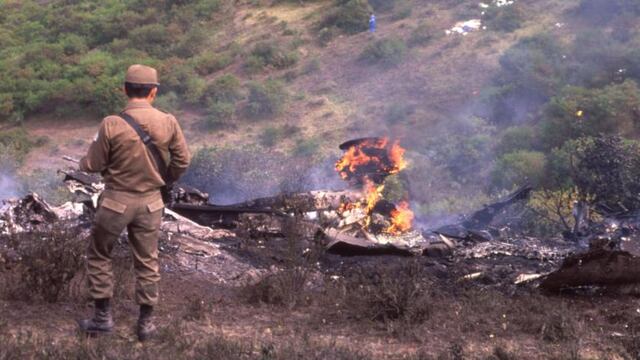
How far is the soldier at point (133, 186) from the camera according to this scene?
5242 mm

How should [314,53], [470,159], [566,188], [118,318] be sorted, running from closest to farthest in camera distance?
1. [118,318]
2. [566,188]
3. [470,159]
4. [314,53]

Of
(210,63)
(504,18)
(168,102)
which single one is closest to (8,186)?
(168,102)

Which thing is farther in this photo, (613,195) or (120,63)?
(120,63)

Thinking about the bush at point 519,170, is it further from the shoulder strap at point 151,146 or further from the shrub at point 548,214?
the shoulder strap at point 151,146

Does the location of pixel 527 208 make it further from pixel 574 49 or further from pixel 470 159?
pixel 574 49

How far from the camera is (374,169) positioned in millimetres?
11797

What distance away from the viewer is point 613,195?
1134 cm

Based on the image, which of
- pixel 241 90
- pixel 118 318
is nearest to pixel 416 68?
pixel 241 90

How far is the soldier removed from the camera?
524 cm

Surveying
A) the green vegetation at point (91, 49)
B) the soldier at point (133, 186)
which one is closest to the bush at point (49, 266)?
the soldier at point (133, 186)

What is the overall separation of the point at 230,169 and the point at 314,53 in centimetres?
1226

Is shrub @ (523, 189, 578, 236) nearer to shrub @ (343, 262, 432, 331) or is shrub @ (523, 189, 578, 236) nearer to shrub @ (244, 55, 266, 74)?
shrub @ (343, 262, 432, 331)

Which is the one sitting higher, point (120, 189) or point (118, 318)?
point (120, 189)

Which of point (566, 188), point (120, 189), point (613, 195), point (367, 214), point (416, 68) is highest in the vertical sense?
point (120, 189)
